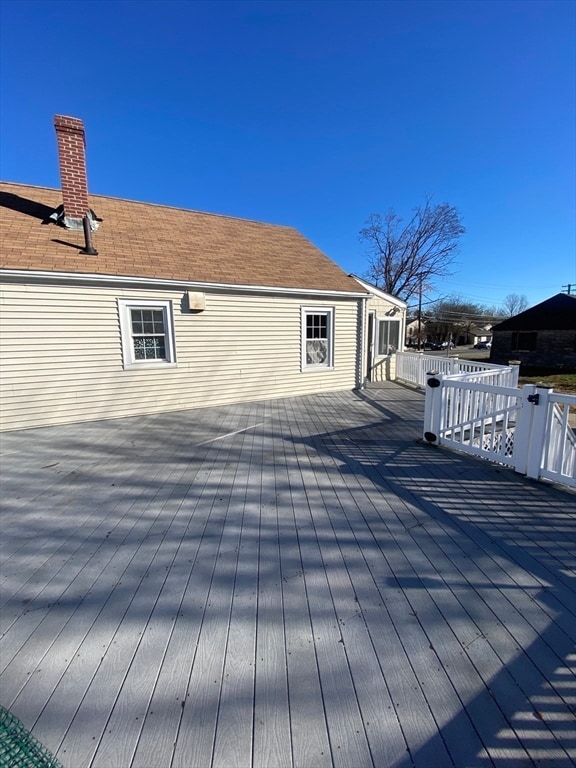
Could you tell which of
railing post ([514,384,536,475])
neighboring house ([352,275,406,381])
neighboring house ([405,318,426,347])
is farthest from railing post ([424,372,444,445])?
neighboring house ([405,318,426,347])

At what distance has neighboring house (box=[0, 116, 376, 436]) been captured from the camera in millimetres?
5957

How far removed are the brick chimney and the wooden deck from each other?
546 centimetres

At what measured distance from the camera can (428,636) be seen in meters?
1.82

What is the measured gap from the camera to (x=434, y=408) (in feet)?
15.8

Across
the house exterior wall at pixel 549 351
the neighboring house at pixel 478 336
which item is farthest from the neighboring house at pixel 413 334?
the house exterior wall at pixel 549 351

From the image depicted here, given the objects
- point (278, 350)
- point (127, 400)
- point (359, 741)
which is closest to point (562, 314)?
point (278, 350)

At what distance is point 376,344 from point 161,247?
23.2 feet

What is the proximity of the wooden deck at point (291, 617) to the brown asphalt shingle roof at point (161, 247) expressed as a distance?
13.7 feet

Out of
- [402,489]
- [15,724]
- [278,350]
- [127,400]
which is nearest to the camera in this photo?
[15,724]

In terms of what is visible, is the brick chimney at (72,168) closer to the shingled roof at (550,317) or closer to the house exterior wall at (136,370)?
the house exterior wall at (136,370)

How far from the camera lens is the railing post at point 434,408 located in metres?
4.77

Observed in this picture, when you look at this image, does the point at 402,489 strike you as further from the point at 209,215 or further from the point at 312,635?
the point at 209,215

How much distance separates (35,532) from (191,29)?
9.90m

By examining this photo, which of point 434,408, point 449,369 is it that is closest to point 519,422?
point 434,408
